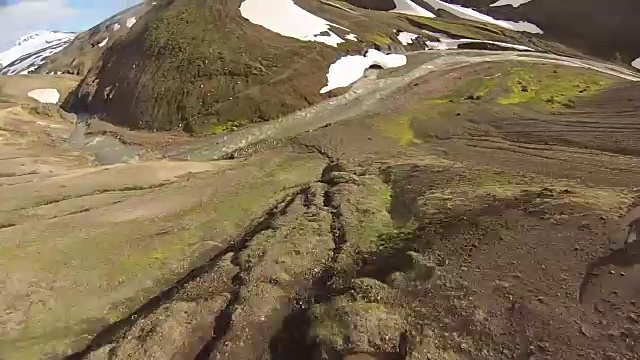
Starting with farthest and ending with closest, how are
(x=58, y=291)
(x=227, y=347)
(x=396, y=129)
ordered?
(x=396, y=129)
(x=58, y=291)
(x=227, y=347)

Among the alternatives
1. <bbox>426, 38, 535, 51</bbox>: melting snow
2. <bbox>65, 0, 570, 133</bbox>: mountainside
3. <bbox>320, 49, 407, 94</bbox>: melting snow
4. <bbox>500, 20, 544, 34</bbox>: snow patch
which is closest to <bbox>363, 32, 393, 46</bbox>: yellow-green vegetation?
<bbox>65, 0, 570, 133</bbox>: mountainside

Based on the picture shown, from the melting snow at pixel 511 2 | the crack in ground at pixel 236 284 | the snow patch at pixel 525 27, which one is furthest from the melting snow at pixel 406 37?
the crack in ground at pixel 236 284

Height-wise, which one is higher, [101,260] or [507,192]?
[507,192]

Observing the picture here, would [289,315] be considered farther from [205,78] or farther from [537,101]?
[205,78]

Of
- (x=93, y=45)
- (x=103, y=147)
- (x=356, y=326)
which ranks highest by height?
(x=356, y=326)

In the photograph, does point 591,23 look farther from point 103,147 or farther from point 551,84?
point 103,147

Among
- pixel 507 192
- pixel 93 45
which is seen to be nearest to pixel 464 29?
pixel 93 45

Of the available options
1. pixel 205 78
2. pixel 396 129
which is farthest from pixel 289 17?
pixel 396 129
